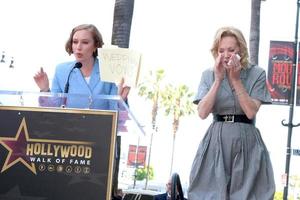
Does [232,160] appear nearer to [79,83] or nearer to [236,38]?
[236,38]

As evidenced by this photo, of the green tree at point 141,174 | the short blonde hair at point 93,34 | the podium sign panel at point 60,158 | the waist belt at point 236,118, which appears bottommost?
the green tree at point 141,174

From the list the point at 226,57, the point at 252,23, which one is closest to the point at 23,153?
the point at 226,57

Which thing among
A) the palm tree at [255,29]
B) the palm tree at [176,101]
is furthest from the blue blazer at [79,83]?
the palm tree at [176,101]

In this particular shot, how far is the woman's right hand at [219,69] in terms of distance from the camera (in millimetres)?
3303

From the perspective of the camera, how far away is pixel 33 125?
2.67 meters

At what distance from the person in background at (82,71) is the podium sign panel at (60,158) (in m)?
0.45

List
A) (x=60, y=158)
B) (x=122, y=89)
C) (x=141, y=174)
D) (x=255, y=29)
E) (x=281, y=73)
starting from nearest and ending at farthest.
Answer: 1. (x=60, y=158)
2. (x=122, y=89)
3. (x=255, y=29)
4. (x=281, y=73)
5. (x=141, y=174)

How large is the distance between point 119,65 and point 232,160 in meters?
0.95

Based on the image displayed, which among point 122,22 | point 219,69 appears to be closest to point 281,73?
point 122,22

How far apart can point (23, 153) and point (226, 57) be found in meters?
1.42

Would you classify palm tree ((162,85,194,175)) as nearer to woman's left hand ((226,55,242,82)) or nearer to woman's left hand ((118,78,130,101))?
woman's left hand ((226,55,242,82))

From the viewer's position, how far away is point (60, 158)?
263 centimetres

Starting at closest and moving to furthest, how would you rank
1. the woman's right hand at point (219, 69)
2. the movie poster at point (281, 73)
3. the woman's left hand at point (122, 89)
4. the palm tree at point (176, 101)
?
the woman's left hand at point (122, 89) < the woman's right hand at point (219, 69) < the movie poster at point (281, 73) < the palm tree at point (176, 101)

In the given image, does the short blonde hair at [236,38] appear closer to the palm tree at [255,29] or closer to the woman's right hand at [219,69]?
the woman's right hand at [219,69]
